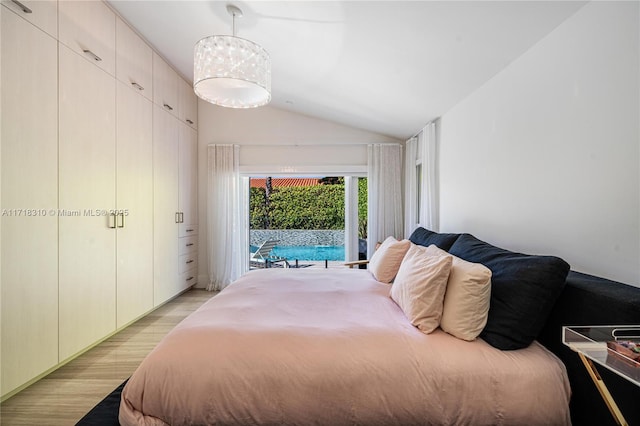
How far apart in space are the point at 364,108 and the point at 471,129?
4.67 ft

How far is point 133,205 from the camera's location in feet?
10.4

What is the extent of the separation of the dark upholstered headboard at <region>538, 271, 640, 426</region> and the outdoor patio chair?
178 inches

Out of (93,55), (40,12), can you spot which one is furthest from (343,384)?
(93,55)

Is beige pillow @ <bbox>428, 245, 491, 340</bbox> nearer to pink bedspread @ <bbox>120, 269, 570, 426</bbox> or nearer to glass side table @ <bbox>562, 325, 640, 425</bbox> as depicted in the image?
pink bedspread @ <bbox>120, 269, 570, 426</bbox>

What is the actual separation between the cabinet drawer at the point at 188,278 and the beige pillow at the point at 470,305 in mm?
3789

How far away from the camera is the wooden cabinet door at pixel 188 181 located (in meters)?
4.27

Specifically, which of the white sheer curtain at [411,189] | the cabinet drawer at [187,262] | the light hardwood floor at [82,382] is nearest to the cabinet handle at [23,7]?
the light hardwood floor at [82,382]

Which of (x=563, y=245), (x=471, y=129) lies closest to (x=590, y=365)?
(x=563, y=245)

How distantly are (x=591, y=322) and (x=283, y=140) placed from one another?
4.26 meters

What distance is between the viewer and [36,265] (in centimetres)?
209

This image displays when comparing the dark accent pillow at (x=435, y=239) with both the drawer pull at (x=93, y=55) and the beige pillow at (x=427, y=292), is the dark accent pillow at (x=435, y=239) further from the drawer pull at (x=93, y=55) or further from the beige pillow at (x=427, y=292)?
the drawer pull at (x=93, y=55)

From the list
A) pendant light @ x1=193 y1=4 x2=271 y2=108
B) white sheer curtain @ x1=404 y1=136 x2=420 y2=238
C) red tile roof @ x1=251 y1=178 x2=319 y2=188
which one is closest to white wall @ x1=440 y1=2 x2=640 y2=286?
white sheer curtain @ x1=404 y1=136 x2=420 y2=238

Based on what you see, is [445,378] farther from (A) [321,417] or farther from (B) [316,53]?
(B) [316,53]

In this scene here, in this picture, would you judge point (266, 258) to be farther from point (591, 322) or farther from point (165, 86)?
point (591, 322)
